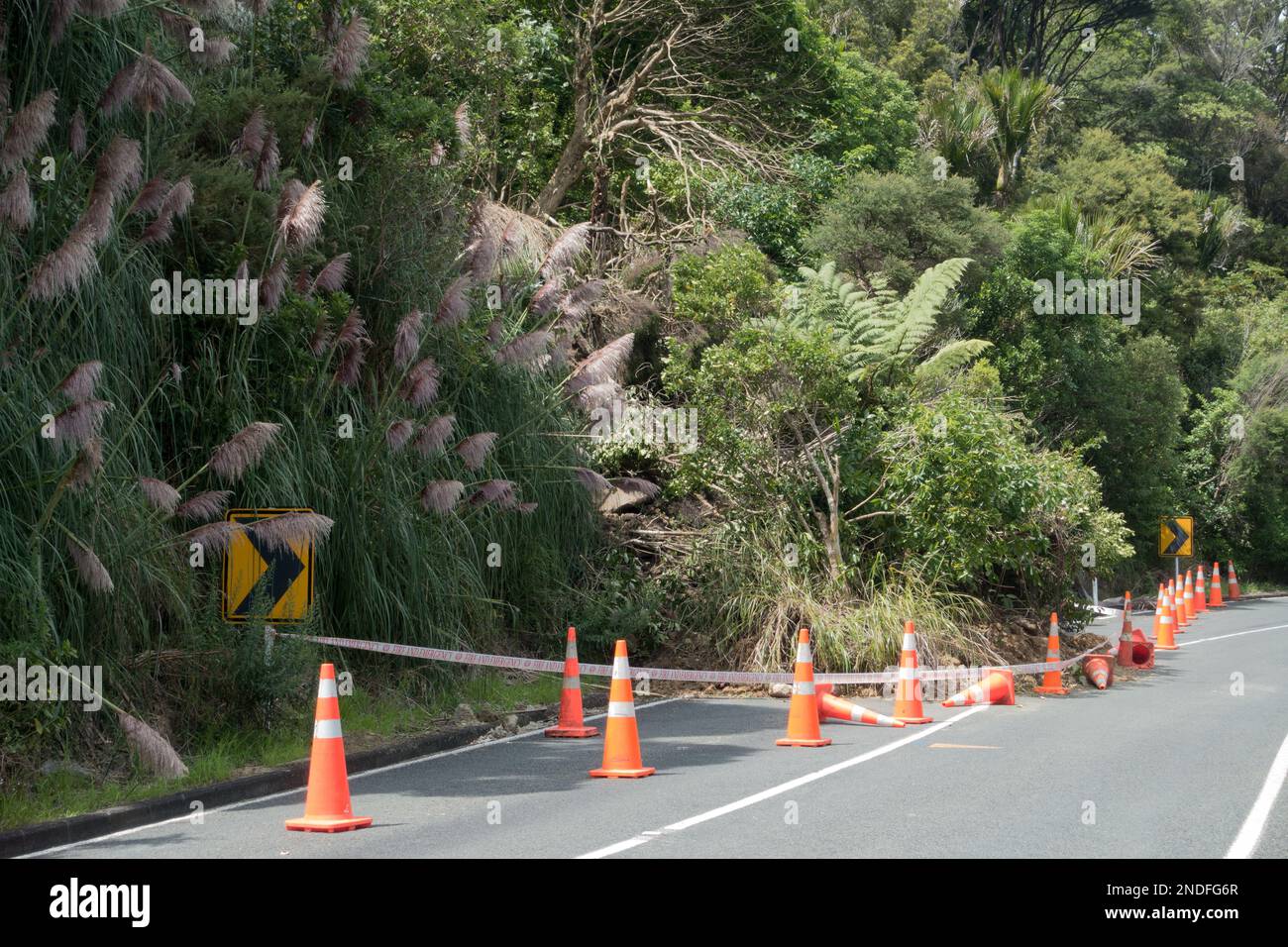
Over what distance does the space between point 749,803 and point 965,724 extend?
5248 millimetres

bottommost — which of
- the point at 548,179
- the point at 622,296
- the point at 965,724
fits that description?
the point at 965,724

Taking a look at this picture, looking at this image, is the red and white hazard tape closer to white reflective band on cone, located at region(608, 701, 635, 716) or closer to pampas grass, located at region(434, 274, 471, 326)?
white reflective band on cone, located at region(608, 701, 635, 716)

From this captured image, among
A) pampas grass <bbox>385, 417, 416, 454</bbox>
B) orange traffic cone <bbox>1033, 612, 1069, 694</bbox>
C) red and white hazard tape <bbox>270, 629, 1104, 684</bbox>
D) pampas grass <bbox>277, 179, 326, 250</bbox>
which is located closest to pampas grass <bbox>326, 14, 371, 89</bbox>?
pampas grass <bbox>277, 179, 326, 250</bbox>

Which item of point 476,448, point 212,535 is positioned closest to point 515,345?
point 476,448

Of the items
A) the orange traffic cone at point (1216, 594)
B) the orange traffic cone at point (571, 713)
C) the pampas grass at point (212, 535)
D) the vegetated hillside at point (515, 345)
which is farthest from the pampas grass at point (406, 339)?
the orange traffic cone at point (1216, 594)

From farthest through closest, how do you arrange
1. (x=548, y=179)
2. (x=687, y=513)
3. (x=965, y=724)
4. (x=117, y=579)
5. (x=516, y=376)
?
(x=548, y=179) < (x=687, y=513) < (x=516, y=376) < (x=965, y=724) < (x=117, y=579)

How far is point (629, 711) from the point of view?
418 inches

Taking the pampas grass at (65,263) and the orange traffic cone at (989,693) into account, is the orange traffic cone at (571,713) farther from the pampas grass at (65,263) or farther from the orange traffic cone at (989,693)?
the pampas grass at (65,263)

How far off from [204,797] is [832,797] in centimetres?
428

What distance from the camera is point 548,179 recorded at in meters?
26.3

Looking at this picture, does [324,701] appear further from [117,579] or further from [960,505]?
[960,505]

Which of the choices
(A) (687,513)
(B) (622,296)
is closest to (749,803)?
(A) (687,513)

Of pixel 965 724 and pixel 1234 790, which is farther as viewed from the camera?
pixel 965 724

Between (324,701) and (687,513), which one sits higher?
(687,513)
